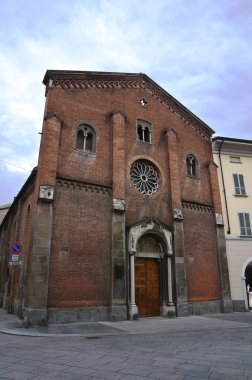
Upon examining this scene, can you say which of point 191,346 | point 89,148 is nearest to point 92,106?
point 89,148

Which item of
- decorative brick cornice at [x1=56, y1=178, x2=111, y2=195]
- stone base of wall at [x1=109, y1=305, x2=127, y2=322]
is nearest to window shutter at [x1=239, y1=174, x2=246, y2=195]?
decorative brick cornice at [x1=56, y1=178, x2=111, y2=195]

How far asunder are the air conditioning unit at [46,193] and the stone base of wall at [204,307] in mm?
9654

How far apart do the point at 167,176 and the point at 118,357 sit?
40.6 ft

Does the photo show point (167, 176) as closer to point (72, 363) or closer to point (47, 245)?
point (47, 245)

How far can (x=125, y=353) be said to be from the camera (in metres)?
6.84

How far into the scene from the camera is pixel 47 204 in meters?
12.8

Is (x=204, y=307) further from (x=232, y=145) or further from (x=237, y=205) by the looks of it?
(x=232, y=145)

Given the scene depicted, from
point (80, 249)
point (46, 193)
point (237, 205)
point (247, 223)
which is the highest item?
point (237, 205)

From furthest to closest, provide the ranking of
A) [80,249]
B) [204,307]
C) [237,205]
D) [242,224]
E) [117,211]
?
[237,205] → [242,224] → [204,307] → [117,211] → [80,249]

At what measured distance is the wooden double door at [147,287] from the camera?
573 inches

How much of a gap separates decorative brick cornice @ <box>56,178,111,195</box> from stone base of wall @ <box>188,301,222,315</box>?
7.91 m

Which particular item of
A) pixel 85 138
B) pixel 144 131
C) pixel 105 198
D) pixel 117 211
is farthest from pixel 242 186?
pixel 85 138

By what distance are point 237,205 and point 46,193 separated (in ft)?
43.9

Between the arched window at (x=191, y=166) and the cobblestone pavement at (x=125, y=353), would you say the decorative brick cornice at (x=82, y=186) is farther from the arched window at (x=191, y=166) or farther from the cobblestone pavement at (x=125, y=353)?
the arched window at (x=191, y=166)
